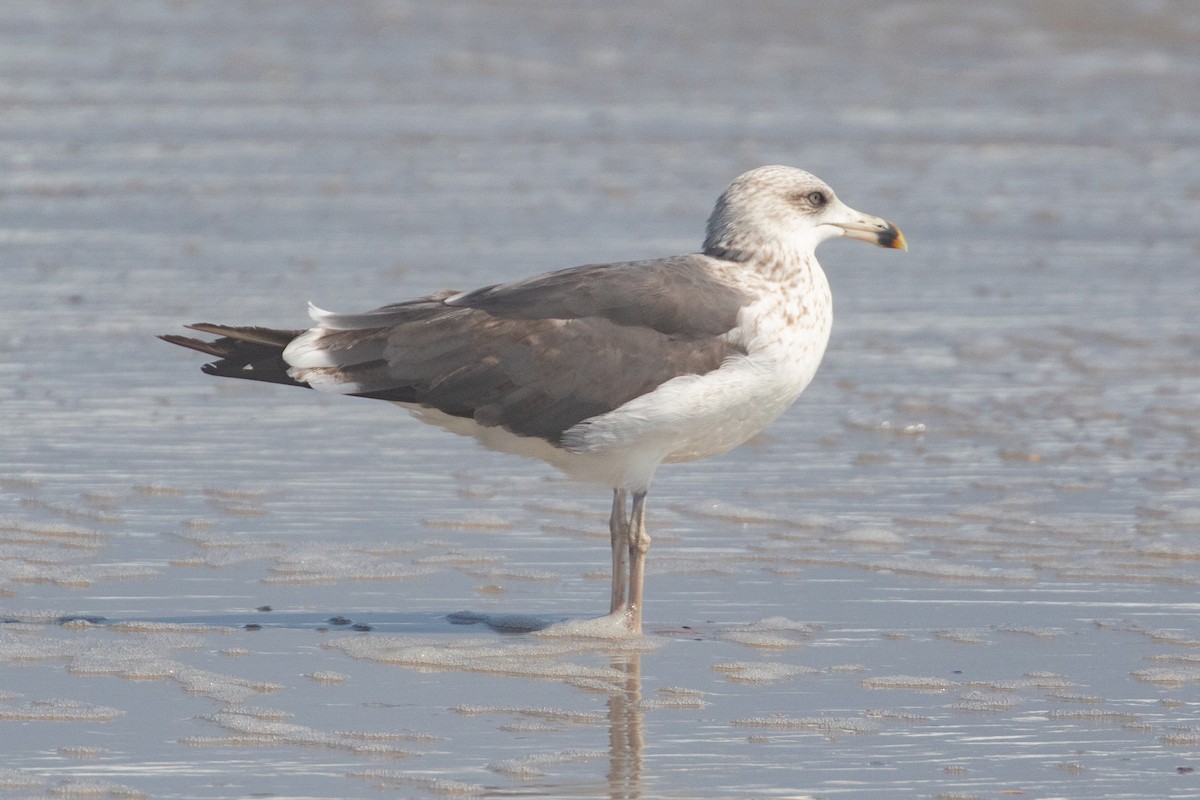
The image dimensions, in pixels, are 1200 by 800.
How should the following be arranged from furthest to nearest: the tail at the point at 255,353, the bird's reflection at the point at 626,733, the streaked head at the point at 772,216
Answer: the streaked head at the point at 772,216, the tail at the point at 255,353, the bird's reflection at the point at 626,733

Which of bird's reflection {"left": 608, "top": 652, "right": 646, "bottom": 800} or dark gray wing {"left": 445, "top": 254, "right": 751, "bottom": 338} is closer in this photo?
bird's reflection {"left": 608, "top": 652, "right": 646, "bottom": 800}

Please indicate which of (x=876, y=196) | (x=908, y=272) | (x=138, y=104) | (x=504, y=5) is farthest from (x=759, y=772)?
(x=504, y=5)

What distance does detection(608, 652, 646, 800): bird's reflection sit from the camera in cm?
521

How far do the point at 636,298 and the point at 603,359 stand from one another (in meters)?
0.22

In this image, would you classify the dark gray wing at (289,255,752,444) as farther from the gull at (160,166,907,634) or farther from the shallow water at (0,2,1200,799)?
the shallow water at (0,2,1200,799)

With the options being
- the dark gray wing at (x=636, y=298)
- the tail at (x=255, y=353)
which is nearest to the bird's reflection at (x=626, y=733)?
the dark gray wing at (x=636, y=298)

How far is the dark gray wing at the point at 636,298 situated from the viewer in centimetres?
675

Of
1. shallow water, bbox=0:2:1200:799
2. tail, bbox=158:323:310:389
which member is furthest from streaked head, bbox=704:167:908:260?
tail, bbox=158:323:310:389

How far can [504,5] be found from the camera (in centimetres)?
2348

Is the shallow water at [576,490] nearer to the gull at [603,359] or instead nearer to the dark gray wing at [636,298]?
the gull at [603,359]

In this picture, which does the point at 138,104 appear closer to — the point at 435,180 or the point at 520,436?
the point at 435,180

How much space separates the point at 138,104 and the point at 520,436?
451 inches

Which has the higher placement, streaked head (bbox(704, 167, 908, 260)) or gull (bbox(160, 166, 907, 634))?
streaked head (bbox(704, 167, 908, 260))

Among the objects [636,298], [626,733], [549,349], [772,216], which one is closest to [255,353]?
[549,349]
